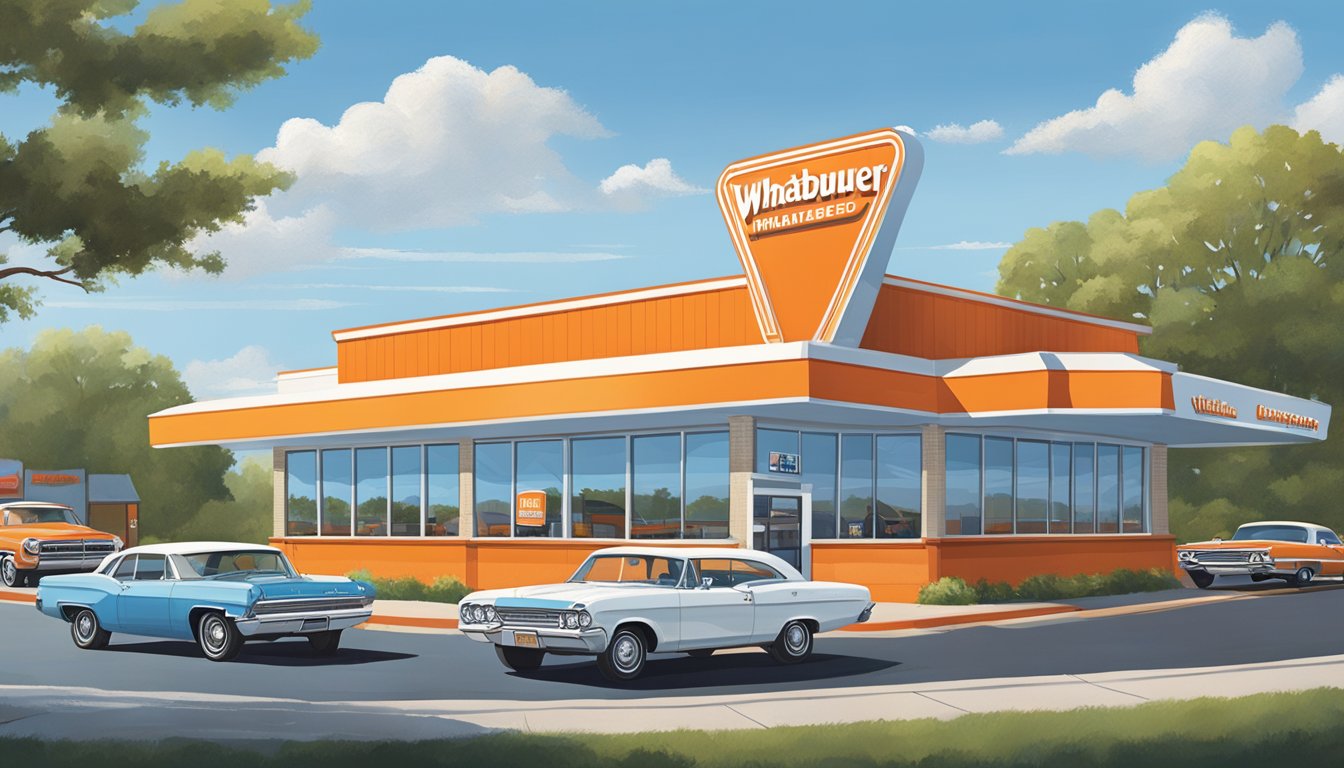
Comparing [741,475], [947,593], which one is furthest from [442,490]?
[947,593]

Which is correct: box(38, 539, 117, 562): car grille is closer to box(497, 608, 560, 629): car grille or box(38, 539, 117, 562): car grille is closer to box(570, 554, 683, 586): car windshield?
box(570, 554, 683, 586): car windshield

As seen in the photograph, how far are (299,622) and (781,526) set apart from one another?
12.2m

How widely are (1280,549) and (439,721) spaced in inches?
1020

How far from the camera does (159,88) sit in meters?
21.0

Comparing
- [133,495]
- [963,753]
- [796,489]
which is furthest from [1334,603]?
[133,495]

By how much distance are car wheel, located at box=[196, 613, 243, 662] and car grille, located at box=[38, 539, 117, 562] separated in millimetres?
19416

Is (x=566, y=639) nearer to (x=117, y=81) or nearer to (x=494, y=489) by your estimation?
(x=117, y=81)

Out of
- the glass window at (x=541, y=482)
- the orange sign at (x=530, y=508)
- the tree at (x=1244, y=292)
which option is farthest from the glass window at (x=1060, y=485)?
the tree at (x=1244, y=292)

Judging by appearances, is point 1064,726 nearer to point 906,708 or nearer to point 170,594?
point 906,708

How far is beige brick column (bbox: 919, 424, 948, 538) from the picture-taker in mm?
30047

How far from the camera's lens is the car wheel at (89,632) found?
2094 cm

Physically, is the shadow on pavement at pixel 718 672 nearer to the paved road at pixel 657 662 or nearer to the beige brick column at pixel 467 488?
the paved road at pixel 657 662

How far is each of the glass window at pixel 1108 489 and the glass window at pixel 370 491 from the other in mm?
16144

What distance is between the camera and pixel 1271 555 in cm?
3425
